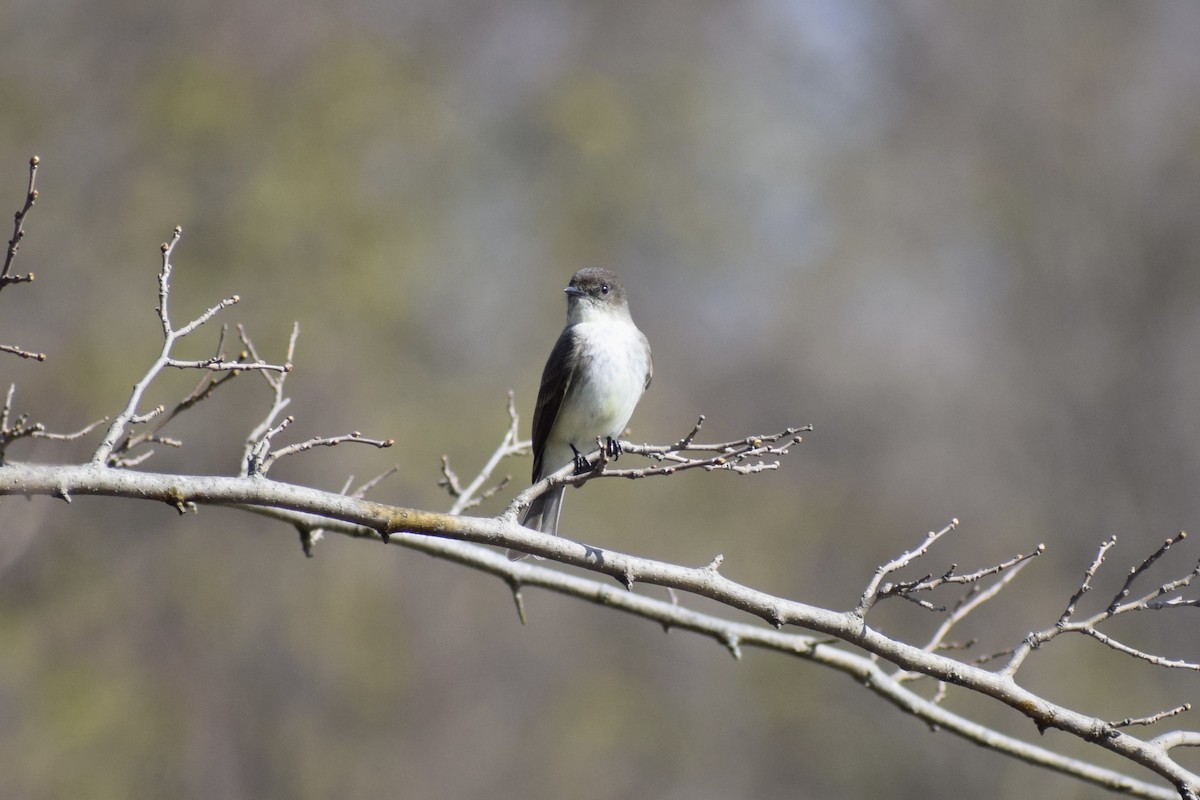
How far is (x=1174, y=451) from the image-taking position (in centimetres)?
1791

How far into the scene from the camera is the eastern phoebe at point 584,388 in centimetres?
619

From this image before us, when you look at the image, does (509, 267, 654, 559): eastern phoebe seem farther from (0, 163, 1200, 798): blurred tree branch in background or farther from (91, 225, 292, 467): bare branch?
(91, 225, 292, 467): bare branch

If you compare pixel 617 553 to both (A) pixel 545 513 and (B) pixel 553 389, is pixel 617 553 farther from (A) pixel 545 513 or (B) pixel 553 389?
(B) pixel 553 389

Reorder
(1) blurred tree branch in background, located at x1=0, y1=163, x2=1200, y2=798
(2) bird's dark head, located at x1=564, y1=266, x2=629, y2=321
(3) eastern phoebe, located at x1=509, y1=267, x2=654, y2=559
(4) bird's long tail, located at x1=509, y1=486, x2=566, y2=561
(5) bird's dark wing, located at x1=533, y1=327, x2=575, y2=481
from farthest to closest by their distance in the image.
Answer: (2) bird's dark head, located at x1=564, y1=266, x2=629, y2=321 < (5) bird's dark wing, located at x1=533, y1=327, x2=575, y2=481 < (3) eastern phoebe, located at x1=509, y1=267, x2=654, y2=559 < (4) bird's long tail, located at x1=509, y1=486, x2=566, y2=561 < (1) blurred tree branch in background, located at x1=0, y1=163, x2=1200, y2=798

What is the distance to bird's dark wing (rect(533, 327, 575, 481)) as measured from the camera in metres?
6.34

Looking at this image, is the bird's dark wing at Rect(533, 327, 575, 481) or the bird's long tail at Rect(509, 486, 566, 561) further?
the bird's dark wing at Rect(533, 327, 575, 481)

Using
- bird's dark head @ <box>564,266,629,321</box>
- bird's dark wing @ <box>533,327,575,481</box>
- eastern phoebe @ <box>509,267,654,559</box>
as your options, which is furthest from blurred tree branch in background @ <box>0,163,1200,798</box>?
bird's dark head @ <box>564,266,629,321</box>

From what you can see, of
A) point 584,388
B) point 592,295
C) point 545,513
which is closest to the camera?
point 545,513

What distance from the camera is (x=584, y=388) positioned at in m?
6.23

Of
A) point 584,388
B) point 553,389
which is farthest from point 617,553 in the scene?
A: point 553,389

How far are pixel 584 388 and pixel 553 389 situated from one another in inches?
8.3

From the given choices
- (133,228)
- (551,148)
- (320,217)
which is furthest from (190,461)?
(551,148)

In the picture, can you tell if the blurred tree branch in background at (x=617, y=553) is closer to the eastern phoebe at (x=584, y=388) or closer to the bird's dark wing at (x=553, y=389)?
the eastern phoebe at (x=584, y=388)

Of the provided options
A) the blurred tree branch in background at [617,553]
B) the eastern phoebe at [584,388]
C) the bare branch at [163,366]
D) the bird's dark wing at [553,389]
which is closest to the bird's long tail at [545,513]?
the eastern phoebe at [584,388]
